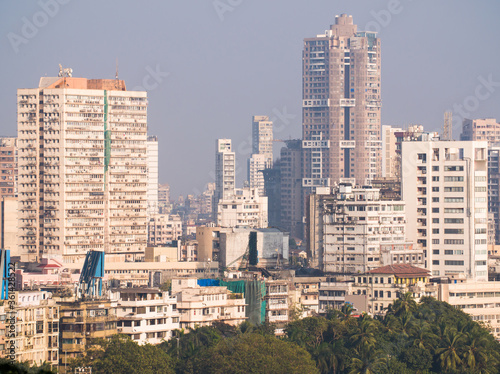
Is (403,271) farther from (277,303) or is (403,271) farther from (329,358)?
(329,358)

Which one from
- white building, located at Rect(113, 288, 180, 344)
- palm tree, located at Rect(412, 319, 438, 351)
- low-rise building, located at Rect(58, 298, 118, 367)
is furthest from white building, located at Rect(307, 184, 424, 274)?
low-rise building, located at Rect(58, 298, 118, 367)

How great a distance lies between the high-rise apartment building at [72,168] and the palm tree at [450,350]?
7034cm

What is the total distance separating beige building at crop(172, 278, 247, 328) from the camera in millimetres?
120688

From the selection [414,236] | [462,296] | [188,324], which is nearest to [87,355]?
[188,324]

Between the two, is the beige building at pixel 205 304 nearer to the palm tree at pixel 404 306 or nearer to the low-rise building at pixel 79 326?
the low-rise building at pixel 79 326

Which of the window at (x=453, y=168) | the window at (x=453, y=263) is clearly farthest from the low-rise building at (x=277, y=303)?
the window at (x=453, y=168)

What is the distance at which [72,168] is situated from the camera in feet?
585

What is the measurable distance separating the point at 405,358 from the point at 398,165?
59131 millimetres

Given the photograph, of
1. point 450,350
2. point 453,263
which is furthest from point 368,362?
point 453,263

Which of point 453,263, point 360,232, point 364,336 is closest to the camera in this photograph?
point 364,336

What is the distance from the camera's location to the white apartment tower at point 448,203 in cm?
16012

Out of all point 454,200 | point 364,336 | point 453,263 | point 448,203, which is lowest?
point 364,336

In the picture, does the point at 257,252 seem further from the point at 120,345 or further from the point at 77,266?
the point at 120,345

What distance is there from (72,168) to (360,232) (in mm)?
43068
